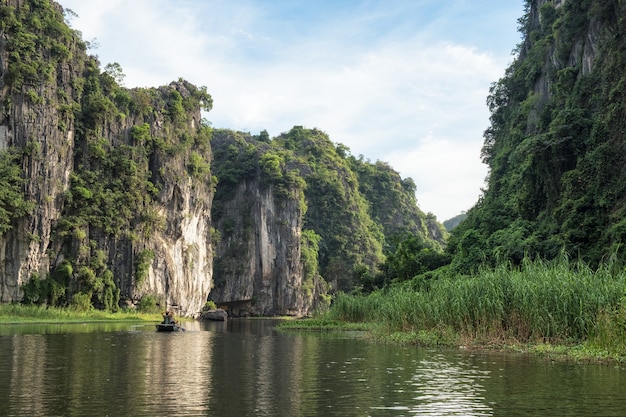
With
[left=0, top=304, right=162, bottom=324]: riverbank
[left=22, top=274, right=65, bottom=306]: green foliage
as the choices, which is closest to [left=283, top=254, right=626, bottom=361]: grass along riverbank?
[left=0, top=304, right=162, bottom=324]: riverbank

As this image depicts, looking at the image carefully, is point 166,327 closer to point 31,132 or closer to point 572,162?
point 572,162

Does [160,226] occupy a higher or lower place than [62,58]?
lower

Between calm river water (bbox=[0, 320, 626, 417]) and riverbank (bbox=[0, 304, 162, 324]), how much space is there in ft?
77.8

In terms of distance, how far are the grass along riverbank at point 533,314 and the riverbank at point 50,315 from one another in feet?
→ 88.0

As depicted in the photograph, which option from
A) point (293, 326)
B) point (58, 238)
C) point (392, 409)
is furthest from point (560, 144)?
point (58, 238)

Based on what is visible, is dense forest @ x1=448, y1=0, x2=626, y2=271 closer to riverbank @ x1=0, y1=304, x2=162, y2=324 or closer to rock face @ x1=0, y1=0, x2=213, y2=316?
riverbank @ x1=0, y1=304, x2=162, y2=324

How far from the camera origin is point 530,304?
52.9ft

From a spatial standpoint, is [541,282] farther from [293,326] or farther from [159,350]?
[293,326]

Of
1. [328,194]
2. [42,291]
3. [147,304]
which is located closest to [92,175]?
[42,291]

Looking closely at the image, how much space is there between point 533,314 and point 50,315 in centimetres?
3486

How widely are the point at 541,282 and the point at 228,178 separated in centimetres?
6704

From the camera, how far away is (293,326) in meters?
34.1

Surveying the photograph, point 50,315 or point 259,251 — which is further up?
point 259,251

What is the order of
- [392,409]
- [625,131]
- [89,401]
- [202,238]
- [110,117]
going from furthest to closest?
[202,238]
[110,117]
[625,131]
[89,401]
[392,409]
